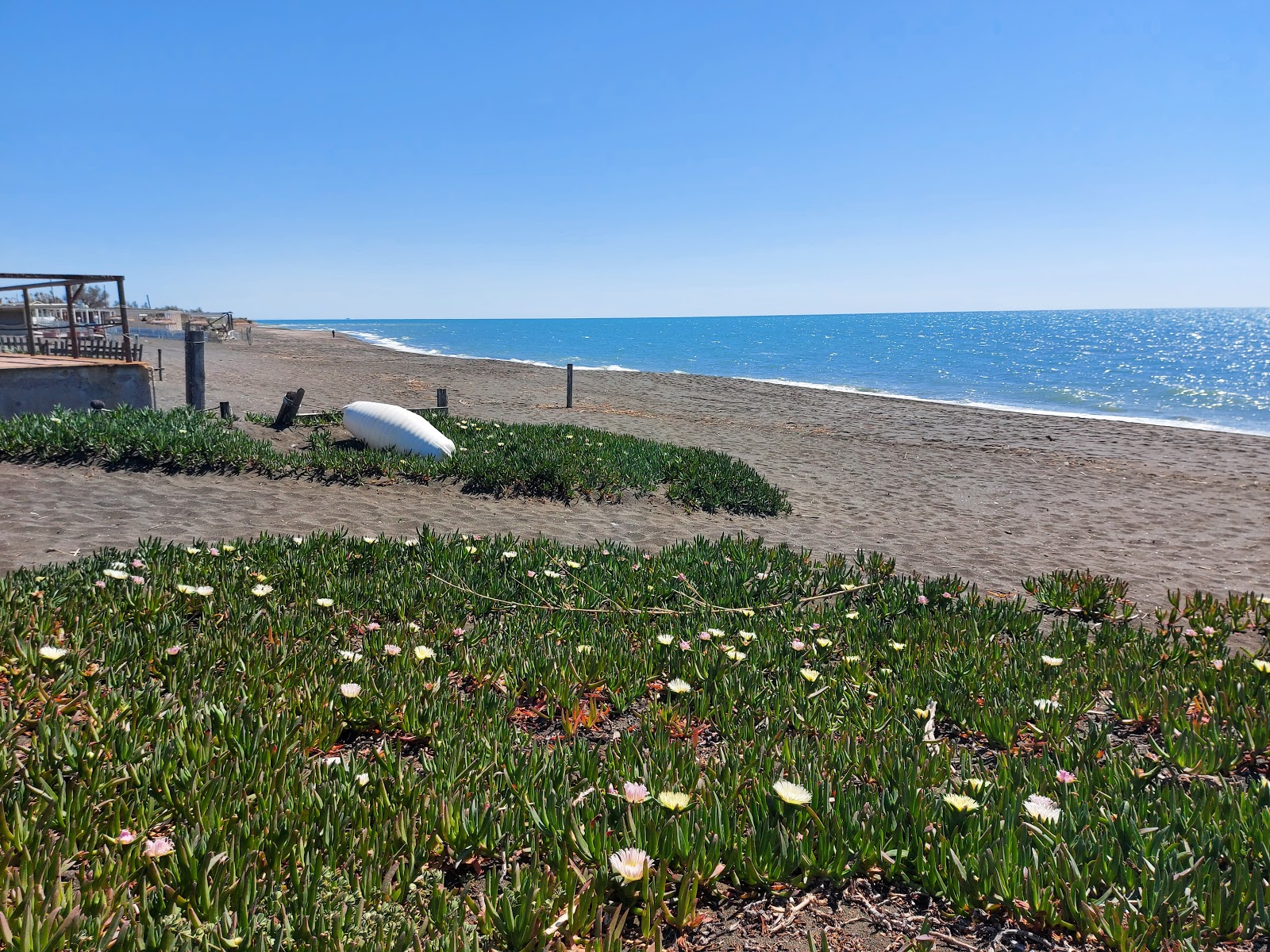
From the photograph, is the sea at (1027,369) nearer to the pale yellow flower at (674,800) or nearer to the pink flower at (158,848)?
the pale yellow flower at (674,800)

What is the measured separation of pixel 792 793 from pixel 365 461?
883 centimetres

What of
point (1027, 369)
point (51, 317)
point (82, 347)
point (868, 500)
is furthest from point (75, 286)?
point (1027, 369)

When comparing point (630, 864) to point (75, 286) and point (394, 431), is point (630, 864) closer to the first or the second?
point (394, 431)

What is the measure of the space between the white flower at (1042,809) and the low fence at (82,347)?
14.3m

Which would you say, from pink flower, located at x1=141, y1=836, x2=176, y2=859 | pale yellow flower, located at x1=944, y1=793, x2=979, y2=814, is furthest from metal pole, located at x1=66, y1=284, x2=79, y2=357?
pale yellow flower, located at x1=944, y1=793, x2=979, y2=814

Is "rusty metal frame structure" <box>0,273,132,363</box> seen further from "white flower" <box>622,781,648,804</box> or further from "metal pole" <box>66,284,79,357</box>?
"white flower" <box>622,781,648,804</box>

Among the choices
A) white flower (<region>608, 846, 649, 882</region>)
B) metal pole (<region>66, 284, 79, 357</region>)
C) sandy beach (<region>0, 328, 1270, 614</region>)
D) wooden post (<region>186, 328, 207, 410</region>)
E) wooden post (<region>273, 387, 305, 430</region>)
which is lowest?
sandy beach (<region>0, 328, 1270, 614</region>)

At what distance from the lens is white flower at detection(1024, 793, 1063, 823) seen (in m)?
2.21

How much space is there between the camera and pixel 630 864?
189cm

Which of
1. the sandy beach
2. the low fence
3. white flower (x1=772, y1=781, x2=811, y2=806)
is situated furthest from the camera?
the low fence

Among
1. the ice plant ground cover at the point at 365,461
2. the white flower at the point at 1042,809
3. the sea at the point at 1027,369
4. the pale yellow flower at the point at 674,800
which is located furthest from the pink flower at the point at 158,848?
the sea at the point at 1027,369

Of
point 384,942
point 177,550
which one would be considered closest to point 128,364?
point 177,550

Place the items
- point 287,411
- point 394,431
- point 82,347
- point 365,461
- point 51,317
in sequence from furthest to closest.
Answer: point 51,317 → point 82,347 → point 287,411 → point 394,431 → point 365,461

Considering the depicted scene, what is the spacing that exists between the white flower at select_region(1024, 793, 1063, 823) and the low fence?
564 inches
